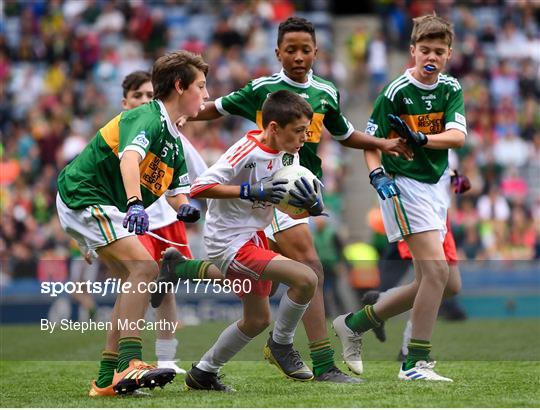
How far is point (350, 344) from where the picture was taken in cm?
787

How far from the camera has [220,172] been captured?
671cm

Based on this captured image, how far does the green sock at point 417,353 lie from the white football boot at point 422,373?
0.09 ft

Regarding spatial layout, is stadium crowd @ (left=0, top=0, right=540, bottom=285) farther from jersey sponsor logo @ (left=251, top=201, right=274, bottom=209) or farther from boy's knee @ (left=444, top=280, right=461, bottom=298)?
jersey sponsor logo @ (left=251, top=201, right=274, bottom=209)

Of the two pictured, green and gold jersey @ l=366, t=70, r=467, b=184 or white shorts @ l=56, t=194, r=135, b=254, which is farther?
green and gold jersey @ l=366, t=70, r=467, b=184

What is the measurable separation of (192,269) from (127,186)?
103 centimetres

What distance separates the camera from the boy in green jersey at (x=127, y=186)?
6.69 metres

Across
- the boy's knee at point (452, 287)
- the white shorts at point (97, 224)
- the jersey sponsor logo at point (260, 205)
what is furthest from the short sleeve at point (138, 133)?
the boy's knee at point (452, 287)

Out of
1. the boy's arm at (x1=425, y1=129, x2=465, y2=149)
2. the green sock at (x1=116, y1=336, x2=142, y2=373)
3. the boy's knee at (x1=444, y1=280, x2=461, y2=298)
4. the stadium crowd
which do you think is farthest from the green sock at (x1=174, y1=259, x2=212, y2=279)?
the stadium crowd

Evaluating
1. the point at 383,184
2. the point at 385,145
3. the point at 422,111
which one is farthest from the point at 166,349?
the point at 422,111

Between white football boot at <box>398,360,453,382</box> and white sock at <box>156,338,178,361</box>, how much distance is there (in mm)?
1602

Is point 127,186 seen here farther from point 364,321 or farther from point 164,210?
point 364,321

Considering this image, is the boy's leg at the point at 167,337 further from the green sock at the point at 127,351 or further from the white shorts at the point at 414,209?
the white shorts at the point at 414,209

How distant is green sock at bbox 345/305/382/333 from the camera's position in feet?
26.0

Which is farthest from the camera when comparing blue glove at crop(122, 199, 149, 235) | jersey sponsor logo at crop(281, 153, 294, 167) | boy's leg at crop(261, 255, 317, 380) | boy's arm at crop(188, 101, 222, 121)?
boy's arm at crop(188, 101, 222, 121)
